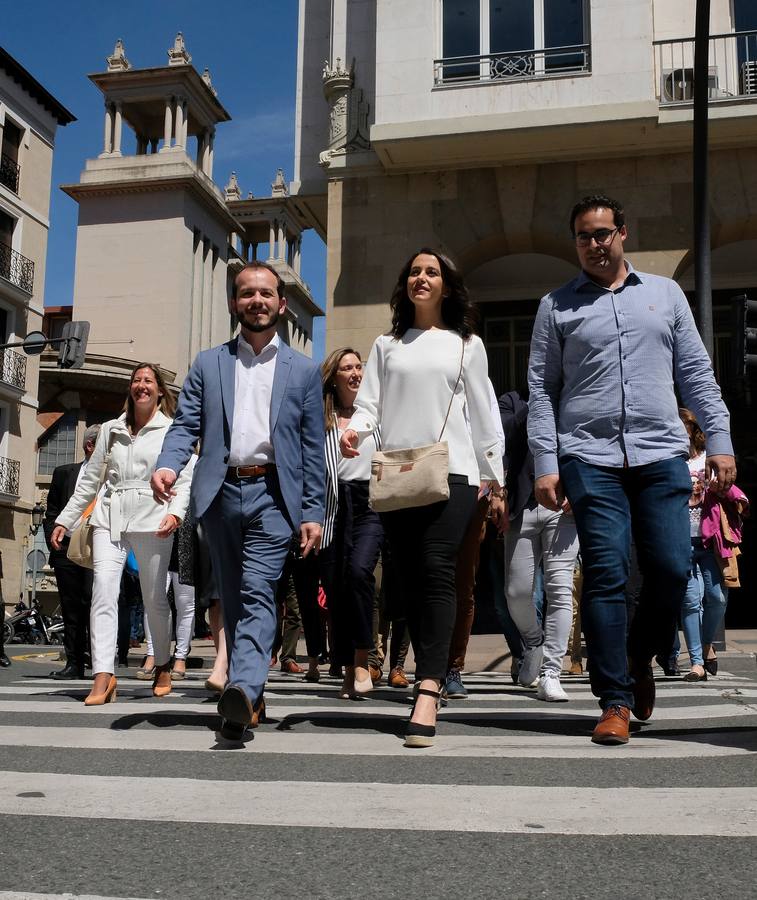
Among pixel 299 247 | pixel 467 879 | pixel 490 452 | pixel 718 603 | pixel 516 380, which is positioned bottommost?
pixel 467 879

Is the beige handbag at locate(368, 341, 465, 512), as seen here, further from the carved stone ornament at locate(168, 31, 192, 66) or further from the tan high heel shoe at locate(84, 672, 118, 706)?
the carved stone ornament at locate(168, 31, 192, 66)

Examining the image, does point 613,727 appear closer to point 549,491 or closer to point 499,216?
point 549,491

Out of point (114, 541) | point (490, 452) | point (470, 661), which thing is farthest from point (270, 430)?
point (470, 661)

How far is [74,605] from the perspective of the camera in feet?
27.3

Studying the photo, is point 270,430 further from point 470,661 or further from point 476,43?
point 476,43

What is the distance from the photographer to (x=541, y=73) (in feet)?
53.6

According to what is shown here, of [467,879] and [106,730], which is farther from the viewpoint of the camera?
[106,730]

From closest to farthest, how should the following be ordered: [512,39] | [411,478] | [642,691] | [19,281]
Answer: [411,478] < [642,691] < [512,39] < [19,281]

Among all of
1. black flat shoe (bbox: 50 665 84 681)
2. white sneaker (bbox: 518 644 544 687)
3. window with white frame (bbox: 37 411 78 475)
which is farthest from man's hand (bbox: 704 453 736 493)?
window with white frame (bbox: 37 411 78 475)

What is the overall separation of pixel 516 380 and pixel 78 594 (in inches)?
519

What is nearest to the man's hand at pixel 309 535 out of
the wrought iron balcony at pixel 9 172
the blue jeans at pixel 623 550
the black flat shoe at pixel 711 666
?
Answer: the blue jeans at pixel 623 550

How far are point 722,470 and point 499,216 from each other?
512 inches

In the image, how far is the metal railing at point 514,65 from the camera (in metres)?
16.2

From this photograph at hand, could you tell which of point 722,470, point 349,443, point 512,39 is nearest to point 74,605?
point 349,443
